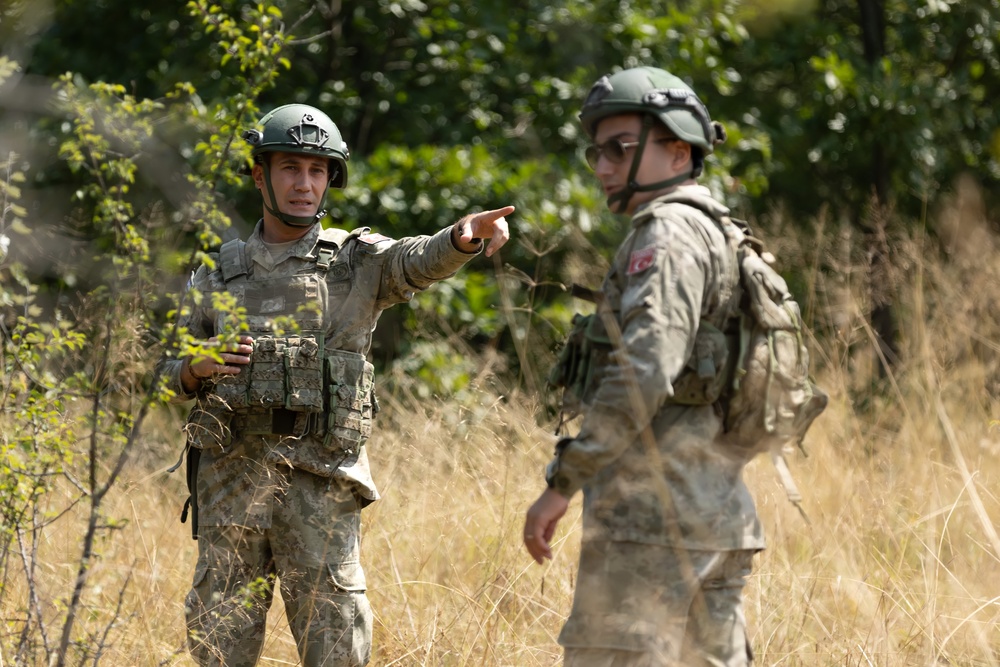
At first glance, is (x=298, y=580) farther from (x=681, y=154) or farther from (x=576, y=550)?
(x=681, y=154)

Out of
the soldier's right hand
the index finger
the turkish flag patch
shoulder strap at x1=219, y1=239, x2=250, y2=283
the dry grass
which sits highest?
the turkish flag patch

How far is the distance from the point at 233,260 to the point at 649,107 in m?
1.64

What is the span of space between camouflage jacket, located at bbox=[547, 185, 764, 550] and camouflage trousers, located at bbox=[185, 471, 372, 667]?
3.63 feet

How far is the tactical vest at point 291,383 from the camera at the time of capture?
3.57 m

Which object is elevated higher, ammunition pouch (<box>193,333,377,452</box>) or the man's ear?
the man's ear

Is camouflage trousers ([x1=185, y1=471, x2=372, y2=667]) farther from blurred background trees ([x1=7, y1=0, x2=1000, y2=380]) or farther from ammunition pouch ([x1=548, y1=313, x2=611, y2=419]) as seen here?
blurred background trees ([x1=7, y1=0, x2=1000, y2=380])

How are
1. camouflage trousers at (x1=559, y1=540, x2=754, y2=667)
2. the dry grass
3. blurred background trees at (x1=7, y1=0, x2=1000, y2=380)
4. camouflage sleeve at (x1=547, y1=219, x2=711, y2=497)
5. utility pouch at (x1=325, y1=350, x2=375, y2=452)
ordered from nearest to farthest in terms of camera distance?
camouflage sleeve at (x1=547, y1=219, x2=711, y2=497) → camouflage trousers at (x1=559, y1=540, x2=754, y2=667) → utility pouch at (x1=325, y1=350, x2=375, y2=452) → the dry grass → blurred background trees at (x1=7, y1=0, x2=1000, y2=380)

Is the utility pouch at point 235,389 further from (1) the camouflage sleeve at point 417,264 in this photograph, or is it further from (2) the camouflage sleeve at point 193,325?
(1) the camouflage sleeve at point 417,264

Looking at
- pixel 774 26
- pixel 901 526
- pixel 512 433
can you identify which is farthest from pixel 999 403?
pixel 774 26

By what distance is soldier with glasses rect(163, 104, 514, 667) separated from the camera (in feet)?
11.6

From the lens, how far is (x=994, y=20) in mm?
9734

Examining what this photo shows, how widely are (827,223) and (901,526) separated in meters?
6.23

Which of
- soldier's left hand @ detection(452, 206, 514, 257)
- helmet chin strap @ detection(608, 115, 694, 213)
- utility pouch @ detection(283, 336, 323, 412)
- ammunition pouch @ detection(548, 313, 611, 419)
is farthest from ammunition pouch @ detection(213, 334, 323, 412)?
helmet chin strap @ detection(608, 115, 694, 213)

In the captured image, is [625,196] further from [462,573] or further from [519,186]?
[519,186]
